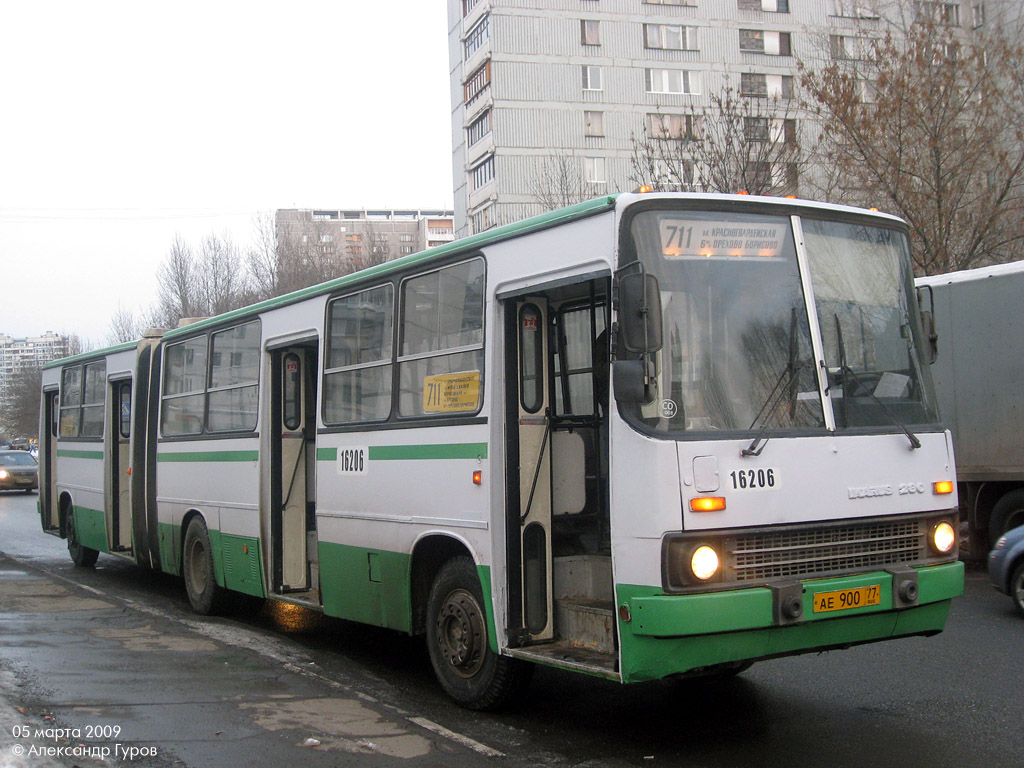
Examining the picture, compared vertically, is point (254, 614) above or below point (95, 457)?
below

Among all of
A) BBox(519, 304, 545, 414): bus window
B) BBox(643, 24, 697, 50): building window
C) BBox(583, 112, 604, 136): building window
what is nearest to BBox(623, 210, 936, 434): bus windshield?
BBox(519, 304, 545, 414): bus window

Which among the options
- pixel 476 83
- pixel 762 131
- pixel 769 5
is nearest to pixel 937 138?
pixel 762 131

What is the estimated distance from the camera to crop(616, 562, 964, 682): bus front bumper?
5684 millimetres

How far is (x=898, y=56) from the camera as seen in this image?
813 inches

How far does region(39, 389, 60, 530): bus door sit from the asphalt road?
7206mm

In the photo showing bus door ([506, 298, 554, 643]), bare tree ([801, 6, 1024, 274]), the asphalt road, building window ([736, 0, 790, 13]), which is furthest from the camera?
building window ([736, 0, 790, 13])

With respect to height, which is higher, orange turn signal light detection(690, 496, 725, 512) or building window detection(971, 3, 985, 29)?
building window detection(971, 3, 985, 29)

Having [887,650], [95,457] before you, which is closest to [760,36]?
[95,457]

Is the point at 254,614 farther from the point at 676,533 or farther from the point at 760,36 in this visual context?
the point at 760,36

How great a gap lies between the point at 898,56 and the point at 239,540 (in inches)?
622

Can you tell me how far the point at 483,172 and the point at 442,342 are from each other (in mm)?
47456

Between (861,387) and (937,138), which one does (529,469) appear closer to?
(861,387)

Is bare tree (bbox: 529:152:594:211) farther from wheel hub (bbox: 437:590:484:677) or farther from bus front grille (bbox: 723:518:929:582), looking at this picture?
bus front grille (bbox: 723:518:929:582)

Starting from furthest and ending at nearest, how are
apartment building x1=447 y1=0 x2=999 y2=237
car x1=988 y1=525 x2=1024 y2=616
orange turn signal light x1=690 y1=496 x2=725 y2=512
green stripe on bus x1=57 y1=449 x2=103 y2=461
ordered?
1. apartment building x1=447 y1=0 x2=999 y2=237
2. green stripe on bus x1=57 y1=449 x2=103 y2=461
3. car x1=988 y1=525 x2=1024 y2=616
4. orange turn signal light x1=690 y1=496 x2=725 y2=512
